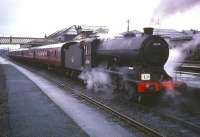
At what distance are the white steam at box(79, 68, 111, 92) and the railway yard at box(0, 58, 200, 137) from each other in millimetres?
667

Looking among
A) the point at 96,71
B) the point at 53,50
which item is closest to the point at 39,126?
the point at 96,71

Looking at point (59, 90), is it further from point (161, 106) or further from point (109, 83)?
point (161, 106)

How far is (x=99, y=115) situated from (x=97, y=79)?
580 centimetres

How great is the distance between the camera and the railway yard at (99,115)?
8117 millimetres

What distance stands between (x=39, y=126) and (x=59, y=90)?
26.8 feet

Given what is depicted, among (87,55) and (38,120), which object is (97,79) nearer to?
(87,55)

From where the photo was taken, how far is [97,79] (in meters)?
15.9

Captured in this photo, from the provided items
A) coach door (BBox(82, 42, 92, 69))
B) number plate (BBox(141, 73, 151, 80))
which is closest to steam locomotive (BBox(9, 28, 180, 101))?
number plate (BBox(141, 73, 151, 80))

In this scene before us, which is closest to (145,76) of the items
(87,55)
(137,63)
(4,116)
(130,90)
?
(137,63)

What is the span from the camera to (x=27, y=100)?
1330 cm

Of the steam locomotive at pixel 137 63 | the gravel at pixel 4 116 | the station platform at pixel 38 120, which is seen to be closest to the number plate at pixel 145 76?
the steam locomotive at pixel 137 63

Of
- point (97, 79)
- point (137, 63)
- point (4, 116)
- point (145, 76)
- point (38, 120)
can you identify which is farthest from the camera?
point (97, 79)

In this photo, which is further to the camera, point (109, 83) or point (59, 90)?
point (59, 90)

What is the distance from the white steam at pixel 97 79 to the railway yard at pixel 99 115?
0.67 m
